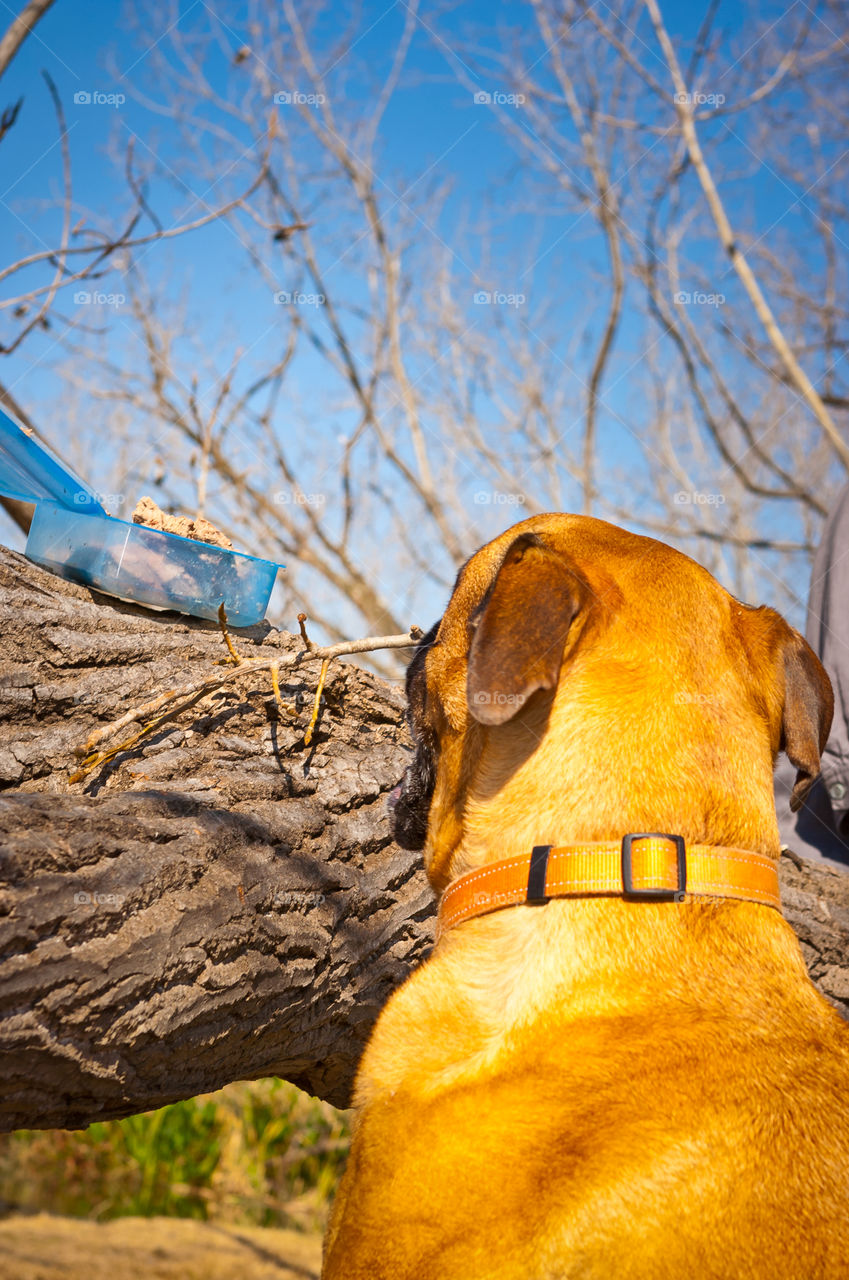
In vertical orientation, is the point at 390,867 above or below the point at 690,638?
below

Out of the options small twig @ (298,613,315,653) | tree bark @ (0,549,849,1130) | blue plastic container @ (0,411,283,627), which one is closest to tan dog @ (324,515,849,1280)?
tree bark @ (0,549,849,1130)

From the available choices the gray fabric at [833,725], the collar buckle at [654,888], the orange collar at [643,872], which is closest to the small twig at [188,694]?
the orange collar at [643,872]

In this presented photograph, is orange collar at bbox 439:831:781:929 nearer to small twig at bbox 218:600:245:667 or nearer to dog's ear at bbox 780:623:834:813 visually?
dog's ear at bbox 780:623:834:813

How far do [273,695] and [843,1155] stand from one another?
2.12 meters

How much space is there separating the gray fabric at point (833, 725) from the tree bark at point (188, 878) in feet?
1.82

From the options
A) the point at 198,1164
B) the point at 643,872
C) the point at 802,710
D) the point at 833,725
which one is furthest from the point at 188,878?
the point at 198,1164

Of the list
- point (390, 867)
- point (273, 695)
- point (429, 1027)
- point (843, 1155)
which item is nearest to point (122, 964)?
point (429, 1027)

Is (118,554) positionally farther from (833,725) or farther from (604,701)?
(833,725)

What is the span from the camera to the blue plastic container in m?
3.07

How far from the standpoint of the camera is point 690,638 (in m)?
2.16

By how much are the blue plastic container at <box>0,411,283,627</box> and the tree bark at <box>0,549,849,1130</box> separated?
103 mm

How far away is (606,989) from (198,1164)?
7.48 m

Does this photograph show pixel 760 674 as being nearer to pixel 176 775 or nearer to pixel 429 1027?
pixel 429 1027

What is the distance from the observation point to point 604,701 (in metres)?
2.08
